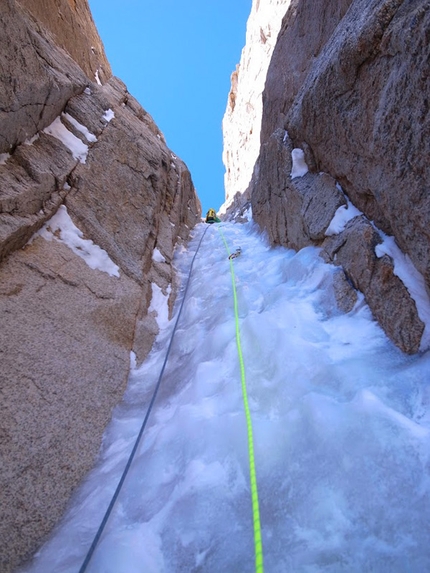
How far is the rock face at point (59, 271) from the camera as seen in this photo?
241cm

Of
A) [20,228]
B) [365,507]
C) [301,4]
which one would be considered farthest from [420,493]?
[301,4]

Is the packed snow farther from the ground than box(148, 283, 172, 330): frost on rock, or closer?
closer

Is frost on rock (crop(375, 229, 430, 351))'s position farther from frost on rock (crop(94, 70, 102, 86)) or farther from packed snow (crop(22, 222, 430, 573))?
frost on rock (crop(94, 70, 102, 86))

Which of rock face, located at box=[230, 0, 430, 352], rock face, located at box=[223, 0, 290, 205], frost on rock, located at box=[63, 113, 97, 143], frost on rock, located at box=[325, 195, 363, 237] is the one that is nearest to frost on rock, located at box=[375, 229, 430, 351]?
rock face, located at box=[230, 0, 430, 352]

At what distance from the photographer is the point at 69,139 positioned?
5207mm

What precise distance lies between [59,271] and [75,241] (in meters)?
0.72

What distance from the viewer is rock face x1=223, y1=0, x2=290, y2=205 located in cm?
2291

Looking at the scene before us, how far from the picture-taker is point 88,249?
4.53m

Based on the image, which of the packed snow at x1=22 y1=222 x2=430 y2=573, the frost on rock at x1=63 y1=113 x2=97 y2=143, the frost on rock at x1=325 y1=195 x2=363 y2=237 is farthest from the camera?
the frost on rock at x1=63 y1=113 x2=97 y2=143

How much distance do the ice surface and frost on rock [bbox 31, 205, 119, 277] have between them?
1.22 metres

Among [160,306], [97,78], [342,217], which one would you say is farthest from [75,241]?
[97,78]

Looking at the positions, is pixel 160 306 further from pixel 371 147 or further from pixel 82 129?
pixel 371 147

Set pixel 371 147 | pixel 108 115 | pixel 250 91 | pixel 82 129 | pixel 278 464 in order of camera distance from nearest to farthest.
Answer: pixel 278 464, pixel 371 147, pixel 82 129, pixel 108 115, pixel 250 91

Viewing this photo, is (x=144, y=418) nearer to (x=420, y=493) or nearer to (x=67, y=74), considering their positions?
(x=420, y=493)
